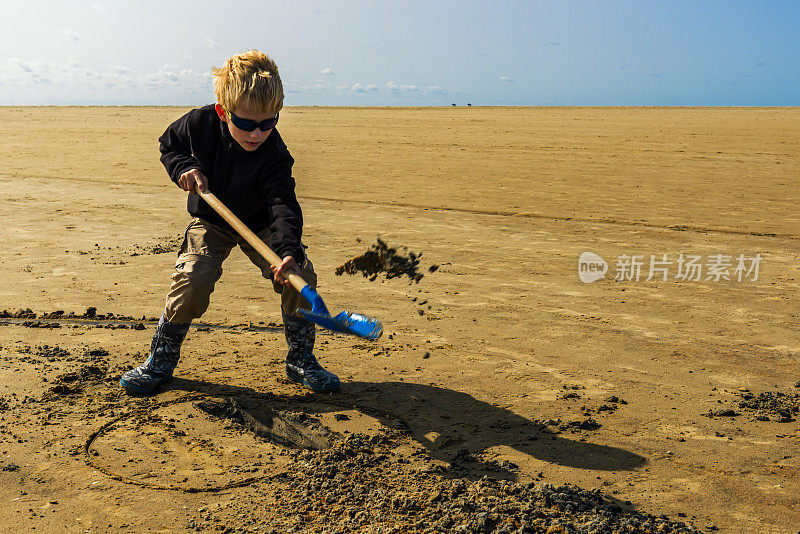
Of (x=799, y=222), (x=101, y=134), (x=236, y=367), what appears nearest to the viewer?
(x=236, y=367)

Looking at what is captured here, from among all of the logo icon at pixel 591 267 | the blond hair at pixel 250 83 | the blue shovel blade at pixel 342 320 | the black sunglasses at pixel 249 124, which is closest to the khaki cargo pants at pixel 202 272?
the blue shovel blade at pixel 342 320

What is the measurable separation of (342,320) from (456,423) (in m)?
0.68

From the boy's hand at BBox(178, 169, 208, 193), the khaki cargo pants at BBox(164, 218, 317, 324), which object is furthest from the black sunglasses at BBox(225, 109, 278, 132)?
the khaki cargo pants at BBox(164, 218, 317, 324)

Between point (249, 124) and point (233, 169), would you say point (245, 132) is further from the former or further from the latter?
point (233, 169)

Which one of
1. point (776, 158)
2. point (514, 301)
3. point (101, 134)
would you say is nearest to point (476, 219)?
point (514, 301)

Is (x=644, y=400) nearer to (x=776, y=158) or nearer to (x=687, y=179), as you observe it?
(x=687, y=179)

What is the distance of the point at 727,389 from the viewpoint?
3.58 meters

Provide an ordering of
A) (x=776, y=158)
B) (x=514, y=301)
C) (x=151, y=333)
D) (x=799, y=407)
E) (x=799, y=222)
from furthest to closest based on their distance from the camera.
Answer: (x=776, y=158) < (x=799, y=222) < (x=514, y=301) < (x=151, y=333) < (x=799, y=407)

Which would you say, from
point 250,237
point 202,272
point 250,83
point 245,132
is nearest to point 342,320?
point 250,237

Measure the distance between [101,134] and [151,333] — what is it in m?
20.5

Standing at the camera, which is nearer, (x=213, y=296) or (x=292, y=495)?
(x=292, y=495)

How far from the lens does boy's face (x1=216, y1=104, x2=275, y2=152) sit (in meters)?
3.29

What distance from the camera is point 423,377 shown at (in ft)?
12.3

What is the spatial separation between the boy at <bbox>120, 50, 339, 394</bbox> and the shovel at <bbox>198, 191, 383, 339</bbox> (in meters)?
0.11
